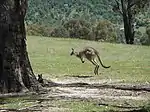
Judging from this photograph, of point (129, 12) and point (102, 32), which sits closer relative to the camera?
point (129, 12)

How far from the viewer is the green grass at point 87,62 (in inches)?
910

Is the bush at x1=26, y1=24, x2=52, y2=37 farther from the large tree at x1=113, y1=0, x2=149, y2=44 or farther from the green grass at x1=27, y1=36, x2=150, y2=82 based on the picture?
the green grass at x1=27, y1=36, x2=150, y2=82

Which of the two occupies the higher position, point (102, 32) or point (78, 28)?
point (78, 28)

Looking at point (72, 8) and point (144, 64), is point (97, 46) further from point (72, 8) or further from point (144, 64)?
point (72, 8)

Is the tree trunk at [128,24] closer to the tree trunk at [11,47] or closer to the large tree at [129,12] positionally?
the large tree at [129,12]

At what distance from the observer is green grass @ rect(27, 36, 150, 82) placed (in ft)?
75.9

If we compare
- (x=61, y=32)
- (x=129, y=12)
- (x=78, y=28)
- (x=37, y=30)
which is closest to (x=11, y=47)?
(x=129, y=12)

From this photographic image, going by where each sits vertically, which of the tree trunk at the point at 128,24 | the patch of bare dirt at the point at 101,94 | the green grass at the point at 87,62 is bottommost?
the patch of bare dirt at the point at 101,94

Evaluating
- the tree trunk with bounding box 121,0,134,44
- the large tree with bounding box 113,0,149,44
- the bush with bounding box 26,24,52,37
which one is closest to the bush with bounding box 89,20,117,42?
the bush with bounding box 26,24,52,37

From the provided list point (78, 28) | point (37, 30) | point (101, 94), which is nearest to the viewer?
point (101, 94)

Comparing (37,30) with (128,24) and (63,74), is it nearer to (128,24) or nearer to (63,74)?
(128,24)

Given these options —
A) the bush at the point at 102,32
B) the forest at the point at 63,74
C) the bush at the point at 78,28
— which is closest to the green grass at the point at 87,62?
the forest at the point at 63,74

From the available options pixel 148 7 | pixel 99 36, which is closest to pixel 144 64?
pixel 148 7

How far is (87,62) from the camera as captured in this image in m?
28.4
